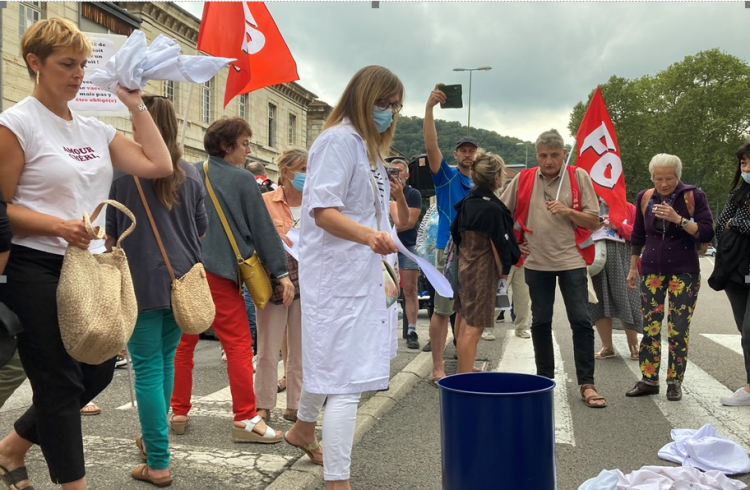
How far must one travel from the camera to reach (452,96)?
17.6 ft

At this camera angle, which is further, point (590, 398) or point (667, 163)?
point (667, 163)

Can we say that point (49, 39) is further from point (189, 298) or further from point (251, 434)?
point (251, 434)

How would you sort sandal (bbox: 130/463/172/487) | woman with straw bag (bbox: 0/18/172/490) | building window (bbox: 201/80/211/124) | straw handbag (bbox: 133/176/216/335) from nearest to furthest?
woman with straw bag (bbox: 0/18/172/490) → sandal (bbox: 130/463/172/487) → straw handbag (bbox: 133/176/216/335) → building window (bbox: 201/80/211/124)

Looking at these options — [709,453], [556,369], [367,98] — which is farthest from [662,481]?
[556,369]

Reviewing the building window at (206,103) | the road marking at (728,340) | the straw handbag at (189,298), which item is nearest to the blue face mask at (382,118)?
the straw handbag at (189,298)

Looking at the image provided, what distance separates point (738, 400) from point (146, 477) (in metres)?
4.60

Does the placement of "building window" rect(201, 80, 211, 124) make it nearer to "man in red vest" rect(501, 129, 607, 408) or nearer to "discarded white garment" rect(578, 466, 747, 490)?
"man in red vest" rect(501, 129, 607, 408)

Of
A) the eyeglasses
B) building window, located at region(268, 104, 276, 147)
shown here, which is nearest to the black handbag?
the eyeglasses

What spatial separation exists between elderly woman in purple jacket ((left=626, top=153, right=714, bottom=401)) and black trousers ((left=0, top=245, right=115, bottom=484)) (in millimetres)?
4684

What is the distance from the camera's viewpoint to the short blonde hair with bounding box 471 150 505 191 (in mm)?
5934

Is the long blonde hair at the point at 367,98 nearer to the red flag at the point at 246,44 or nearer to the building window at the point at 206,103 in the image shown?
the red flag at the point at 246,44

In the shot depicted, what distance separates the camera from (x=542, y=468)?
2.91 m

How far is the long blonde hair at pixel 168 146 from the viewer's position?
148 inches

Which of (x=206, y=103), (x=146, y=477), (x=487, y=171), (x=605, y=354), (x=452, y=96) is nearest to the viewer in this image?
(x=146, y=477)
